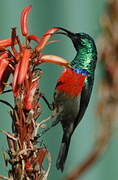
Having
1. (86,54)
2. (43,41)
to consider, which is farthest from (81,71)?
(43,41)

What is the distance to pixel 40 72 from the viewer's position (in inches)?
24.2

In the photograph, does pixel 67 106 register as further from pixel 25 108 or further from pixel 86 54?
pixel 25 108

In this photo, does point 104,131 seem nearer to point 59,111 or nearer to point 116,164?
point 59,111

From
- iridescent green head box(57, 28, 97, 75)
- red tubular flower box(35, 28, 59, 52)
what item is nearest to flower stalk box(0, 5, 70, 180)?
red tubular flower box(35, 28, 59, 52)

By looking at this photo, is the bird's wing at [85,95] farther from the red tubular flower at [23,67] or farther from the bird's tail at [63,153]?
the red tubular flower at [23,67]

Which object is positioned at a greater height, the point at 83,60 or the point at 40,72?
the point at 40,72

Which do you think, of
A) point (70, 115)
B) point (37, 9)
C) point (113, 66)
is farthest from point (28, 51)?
point (37, 9)

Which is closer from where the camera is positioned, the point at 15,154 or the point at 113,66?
the point at 113,66

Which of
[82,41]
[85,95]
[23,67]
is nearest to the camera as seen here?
[23,67]

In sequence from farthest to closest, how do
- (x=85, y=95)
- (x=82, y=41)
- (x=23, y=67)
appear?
(x=85, y=95)
(x=82, y=41)
(x=23, y=67)

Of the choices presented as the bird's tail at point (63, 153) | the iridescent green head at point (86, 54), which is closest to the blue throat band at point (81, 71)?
the iridescent green head at point (86, 54)

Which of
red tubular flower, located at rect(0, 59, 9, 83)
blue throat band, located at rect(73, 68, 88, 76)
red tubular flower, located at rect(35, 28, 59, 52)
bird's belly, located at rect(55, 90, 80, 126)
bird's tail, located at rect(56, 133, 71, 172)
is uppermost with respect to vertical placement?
red tubular flower, located at rect(35, 28, 59, 52)

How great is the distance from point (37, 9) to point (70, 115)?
4.41 ft

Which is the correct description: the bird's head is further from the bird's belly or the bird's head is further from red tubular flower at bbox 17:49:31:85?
red tubular flower at bbox 17:49:31:85
